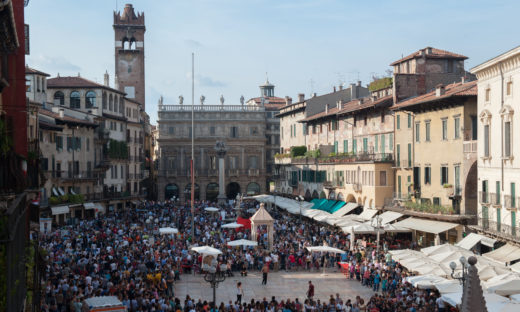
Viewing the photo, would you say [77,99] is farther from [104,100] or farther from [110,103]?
[110,103]

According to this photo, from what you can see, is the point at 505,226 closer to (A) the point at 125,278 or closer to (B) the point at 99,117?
(A) the point at 125,278

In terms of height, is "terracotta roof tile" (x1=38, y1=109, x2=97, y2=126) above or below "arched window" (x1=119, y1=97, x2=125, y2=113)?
below

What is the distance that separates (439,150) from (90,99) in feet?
140

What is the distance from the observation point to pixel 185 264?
40844 mm

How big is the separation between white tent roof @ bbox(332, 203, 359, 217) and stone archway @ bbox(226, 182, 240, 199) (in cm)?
4677

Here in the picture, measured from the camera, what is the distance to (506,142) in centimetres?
3603

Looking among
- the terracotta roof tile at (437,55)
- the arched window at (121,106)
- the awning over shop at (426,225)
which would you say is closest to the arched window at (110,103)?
the arched window at (121,106)

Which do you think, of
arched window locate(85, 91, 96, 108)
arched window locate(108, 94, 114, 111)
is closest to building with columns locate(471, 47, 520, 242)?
arched window locate(85, 91, 96, 108)

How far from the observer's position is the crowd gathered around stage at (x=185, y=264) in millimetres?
28141

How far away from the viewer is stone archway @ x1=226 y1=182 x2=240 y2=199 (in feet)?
344

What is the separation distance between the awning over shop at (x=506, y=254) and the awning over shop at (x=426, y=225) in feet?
25.1

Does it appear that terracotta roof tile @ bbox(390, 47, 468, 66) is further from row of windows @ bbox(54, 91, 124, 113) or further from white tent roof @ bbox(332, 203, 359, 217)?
row of windows @ bbox(54, 91, 124, 113)

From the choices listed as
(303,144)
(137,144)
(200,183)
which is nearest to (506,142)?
(303,144)

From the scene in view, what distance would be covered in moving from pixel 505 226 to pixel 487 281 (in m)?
9.15
